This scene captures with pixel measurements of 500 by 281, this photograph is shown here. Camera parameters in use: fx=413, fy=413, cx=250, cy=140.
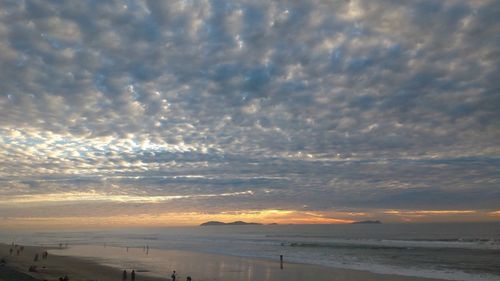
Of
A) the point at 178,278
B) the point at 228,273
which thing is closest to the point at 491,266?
the point at 228,273

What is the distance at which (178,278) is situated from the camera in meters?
33.6

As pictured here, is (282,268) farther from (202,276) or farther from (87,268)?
(87,268)

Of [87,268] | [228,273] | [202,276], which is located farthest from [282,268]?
[87,268]

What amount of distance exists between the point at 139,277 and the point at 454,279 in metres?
25.3

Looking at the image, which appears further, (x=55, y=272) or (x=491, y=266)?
(x=491, y=266)

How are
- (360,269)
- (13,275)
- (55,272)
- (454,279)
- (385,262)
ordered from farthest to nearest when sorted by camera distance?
(385,262) < (360,269) < (55,272) < (454,279) < (13,275)

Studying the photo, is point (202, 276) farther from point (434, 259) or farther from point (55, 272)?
point (434, 259)

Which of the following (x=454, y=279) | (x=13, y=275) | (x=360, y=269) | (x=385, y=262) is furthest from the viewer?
(x=385, y=262)

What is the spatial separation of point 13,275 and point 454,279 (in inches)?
1295

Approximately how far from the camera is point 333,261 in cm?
4719

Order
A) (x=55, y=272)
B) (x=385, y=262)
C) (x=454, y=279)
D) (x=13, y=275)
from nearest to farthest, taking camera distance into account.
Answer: (x=13, y=275) < (x=454, y=279) < (x=55, y=272) < (x=385, y=262)

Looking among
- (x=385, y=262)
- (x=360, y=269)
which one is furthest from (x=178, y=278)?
(x=385, y=262)

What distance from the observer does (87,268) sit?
41.2 meters

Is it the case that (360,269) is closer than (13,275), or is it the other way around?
(13,275)
